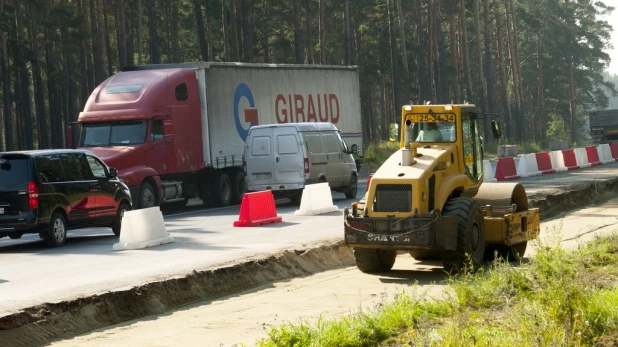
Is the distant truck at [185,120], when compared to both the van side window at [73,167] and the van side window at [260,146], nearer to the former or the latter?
the van side window at [260,146]

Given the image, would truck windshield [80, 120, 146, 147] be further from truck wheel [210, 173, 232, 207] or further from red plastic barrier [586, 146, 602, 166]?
red plastic barrier [586, 146, 602, 166]

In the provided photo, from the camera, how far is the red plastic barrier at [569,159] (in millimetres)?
46969

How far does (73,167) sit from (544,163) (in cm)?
2526

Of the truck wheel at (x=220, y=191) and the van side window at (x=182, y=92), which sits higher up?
the van side window at (x=182, y=92)

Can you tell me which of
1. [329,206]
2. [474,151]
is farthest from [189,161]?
[474,151]

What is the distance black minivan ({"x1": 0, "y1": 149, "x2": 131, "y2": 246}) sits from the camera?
71.4 ft

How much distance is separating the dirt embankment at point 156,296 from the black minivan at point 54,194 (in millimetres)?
5645

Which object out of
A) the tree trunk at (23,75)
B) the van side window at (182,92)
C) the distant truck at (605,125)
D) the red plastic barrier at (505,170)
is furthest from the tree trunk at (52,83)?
the van side window at (182,92)

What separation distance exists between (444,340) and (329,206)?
1928 cm

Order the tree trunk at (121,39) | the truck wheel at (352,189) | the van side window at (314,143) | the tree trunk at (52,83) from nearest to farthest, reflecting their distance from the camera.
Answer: the van side window at (314,143), the truck wheel at (352,189), the tree trunk at (121,39), the tree trunk at (52,83)

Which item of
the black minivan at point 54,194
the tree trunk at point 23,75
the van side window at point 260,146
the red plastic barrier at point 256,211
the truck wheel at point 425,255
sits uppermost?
the tree trunk at point 23,75

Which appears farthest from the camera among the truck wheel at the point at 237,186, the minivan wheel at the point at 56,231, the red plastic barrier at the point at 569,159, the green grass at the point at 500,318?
the red plastic barrier at the point at 569,159

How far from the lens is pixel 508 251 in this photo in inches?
717

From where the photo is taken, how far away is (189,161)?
109 feet
